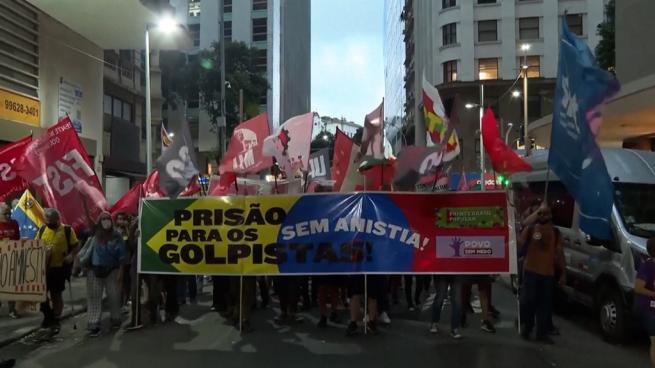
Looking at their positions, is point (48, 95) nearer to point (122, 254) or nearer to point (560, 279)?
point (122, 254)

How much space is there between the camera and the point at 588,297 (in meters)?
8.79

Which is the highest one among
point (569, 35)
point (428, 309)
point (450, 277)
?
point (569, 35)

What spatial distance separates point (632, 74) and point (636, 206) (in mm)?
13986

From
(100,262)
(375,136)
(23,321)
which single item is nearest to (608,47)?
(375,136)

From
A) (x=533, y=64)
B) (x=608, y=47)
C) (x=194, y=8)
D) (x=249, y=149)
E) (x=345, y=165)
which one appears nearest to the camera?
(x=249, y=149)

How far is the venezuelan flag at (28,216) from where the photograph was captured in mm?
10805

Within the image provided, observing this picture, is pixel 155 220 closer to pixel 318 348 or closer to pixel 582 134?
pixel 318 348

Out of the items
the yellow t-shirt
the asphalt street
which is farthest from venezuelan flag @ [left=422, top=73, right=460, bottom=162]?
the yellow t-shirt

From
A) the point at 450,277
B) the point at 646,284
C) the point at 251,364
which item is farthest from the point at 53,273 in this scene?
the point at 646,284

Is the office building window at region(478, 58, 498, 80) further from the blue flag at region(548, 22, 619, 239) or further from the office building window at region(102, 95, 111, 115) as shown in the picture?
the blue flag at region(548, 22, 619, 239)

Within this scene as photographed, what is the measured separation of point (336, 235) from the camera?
8469 millimetres

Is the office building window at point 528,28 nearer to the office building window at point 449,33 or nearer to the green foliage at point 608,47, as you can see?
the office building window at point 449,33

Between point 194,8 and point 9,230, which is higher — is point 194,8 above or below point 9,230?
above

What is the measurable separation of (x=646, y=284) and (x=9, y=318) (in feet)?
29.0
